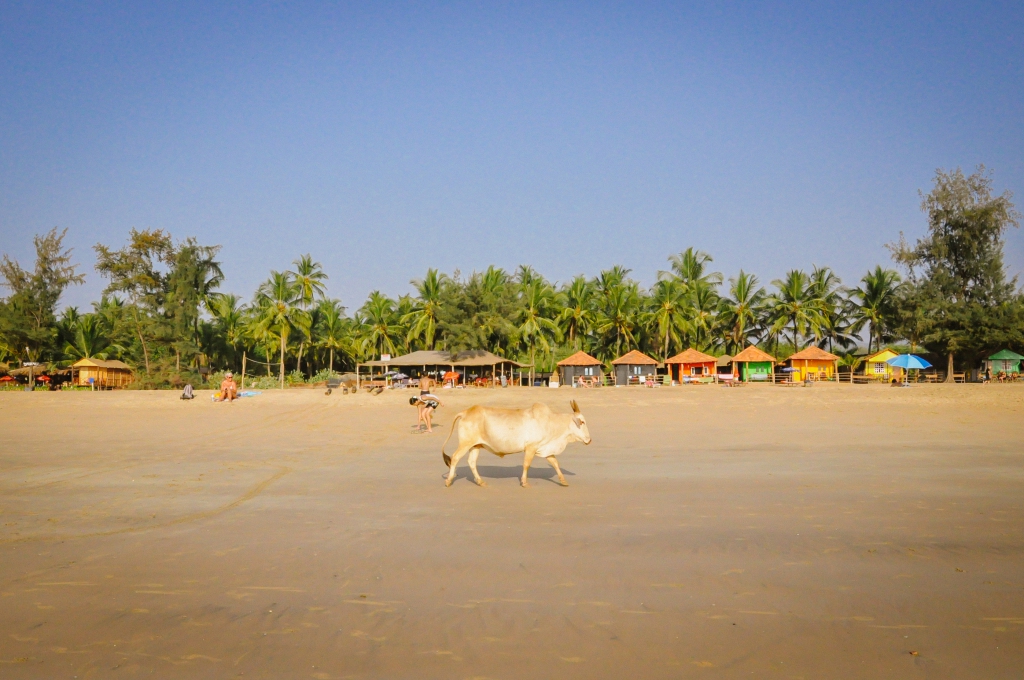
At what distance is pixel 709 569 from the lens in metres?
6.30

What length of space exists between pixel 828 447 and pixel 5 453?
16833mm

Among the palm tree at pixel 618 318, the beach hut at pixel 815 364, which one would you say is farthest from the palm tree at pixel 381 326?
the beach hut at pixel 815 364

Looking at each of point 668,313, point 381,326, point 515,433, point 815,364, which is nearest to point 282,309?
point 381,326

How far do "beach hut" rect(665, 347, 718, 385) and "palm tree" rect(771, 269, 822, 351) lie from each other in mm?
10083

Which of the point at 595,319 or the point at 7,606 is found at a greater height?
the point at 595,319

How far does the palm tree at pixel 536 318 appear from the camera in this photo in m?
58.8

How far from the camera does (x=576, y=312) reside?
6175 cm

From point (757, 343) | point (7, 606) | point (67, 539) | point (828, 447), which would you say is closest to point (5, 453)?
point (67, 539)

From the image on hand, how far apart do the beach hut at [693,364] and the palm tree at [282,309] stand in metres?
30.6

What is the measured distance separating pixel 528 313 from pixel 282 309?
2052 cm

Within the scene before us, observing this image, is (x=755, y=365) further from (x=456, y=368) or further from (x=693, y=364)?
(x=456, y=368)

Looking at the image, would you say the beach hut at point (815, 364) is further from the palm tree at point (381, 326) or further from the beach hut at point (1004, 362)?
the palm tree at point (381, 326)

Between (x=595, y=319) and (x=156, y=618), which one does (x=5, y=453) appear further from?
(x=595, y=319)

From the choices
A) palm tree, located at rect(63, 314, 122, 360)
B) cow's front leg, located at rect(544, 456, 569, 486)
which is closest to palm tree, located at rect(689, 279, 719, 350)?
palm tree, located at rect(63, 314, 122, 360)
